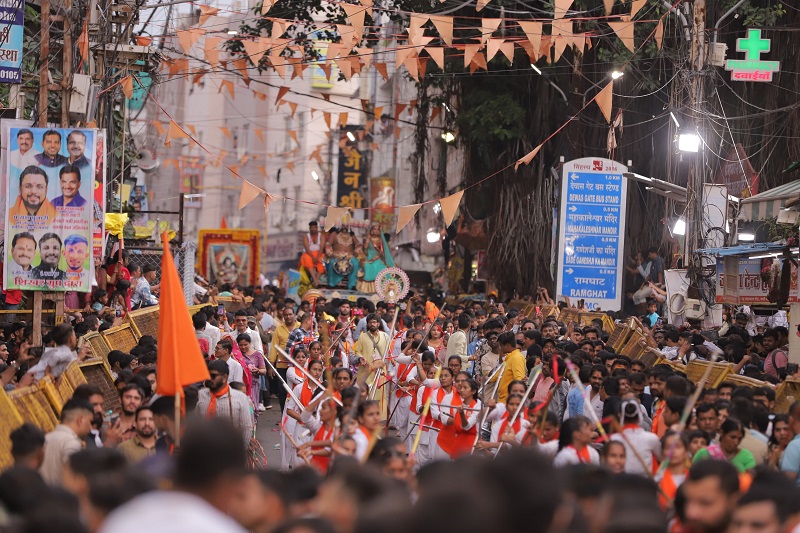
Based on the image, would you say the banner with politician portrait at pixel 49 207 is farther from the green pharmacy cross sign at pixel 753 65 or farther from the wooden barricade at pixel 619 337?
the green pharmacy cross sign at pixel 753 65

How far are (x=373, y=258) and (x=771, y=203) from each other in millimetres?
14975

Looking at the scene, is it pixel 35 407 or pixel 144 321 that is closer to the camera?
pixel 35 407

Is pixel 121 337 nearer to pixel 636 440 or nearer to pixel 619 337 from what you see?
pixel 619 337

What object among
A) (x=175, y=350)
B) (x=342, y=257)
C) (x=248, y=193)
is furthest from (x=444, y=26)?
(x=342, y=257)

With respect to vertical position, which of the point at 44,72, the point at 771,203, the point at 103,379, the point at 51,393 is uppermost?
the point at 44,72

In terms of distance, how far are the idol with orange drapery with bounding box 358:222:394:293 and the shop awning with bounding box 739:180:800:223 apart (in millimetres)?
13727

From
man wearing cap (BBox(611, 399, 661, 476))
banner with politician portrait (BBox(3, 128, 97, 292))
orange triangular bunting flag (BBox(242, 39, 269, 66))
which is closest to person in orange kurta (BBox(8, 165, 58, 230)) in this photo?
banner with politician portrait (BBox(3, 128, 97, 292))

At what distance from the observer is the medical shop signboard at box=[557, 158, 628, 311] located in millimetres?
19891

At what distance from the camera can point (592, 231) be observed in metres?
20.0

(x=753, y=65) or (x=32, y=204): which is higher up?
(x=753, y=65)

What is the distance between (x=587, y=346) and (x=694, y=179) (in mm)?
4339

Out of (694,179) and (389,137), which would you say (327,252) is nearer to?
(694,179)

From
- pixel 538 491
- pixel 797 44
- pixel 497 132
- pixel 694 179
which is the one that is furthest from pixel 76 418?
pixel 497 132

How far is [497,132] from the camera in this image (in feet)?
85.3
